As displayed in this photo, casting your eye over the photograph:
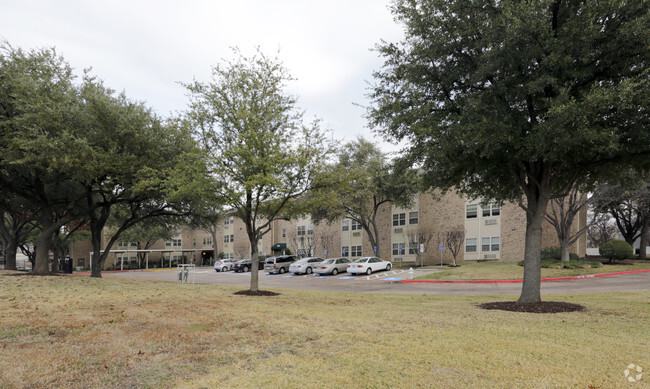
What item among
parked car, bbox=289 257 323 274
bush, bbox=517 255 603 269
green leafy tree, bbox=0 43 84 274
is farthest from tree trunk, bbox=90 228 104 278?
bush, bbox=517 255 603 269

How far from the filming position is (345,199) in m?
34.9

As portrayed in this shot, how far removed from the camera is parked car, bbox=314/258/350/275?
114 ft

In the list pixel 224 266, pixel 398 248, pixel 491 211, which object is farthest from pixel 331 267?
pixel 224 266

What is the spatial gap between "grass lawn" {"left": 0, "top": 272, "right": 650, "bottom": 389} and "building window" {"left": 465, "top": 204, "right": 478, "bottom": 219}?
29.9 m

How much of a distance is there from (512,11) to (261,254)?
→ 5871 cm

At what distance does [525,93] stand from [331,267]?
26.5 metres

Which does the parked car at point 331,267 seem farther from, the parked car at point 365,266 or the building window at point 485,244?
the building window at point 485,244

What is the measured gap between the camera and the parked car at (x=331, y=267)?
34.9m

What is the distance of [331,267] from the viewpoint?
3519cm

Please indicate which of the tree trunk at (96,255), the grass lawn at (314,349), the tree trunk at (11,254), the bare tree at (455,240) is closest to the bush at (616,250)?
the bare tree at (455,240)

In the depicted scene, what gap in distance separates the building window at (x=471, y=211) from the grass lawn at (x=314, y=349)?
29917 millimetres

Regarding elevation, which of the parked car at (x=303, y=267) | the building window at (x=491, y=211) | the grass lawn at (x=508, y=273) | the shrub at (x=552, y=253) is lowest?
the parked car at (x=303, y=267)

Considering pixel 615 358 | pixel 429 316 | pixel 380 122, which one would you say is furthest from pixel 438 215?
pixel 615 358

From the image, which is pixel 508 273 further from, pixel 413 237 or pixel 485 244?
pixel 413 237
